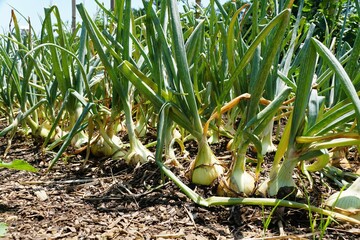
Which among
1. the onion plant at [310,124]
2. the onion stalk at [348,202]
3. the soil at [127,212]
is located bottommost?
the soil at [127,212]

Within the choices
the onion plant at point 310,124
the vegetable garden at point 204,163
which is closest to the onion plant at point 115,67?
the vegetable garden at point 204,163

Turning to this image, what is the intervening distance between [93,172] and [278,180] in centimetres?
54

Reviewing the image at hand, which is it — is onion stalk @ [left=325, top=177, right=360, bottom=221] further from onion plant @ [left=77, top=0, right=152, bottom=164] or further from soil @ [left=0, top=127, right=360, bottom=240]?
onion plant @ [left=77, top=0, right=152, bottom=164]

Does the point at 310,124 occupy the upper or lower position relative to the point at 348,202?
upper

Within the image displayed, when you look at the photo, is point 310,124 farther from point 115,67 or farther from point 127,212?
point 115,67

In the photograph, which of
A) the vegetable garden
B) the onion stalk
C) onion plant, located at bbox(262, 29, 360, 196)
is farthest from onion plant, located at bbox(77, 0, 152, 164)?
the onion stalk

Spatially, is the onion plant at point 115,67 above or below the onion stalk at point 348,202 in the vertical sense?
above

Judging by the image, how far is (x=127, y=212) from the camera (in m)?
0.88

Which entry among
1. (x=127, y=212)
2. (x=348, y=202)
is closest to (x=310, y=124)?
(x=348, y=202)

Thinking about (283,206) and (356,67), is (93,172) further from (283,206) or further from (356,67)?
(356,67)

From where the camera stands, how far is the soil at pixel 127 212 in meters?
0.78

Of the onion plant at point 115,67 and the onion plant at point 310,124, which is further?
the onion plant at point 115,67

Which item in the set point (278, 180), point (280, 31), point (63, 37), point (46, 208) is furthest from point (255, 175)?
point (63, 37)

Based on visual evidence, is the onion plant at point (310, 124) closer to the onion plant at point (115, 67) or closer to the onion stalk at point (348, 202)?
the onion stalk at point (348, 202)
